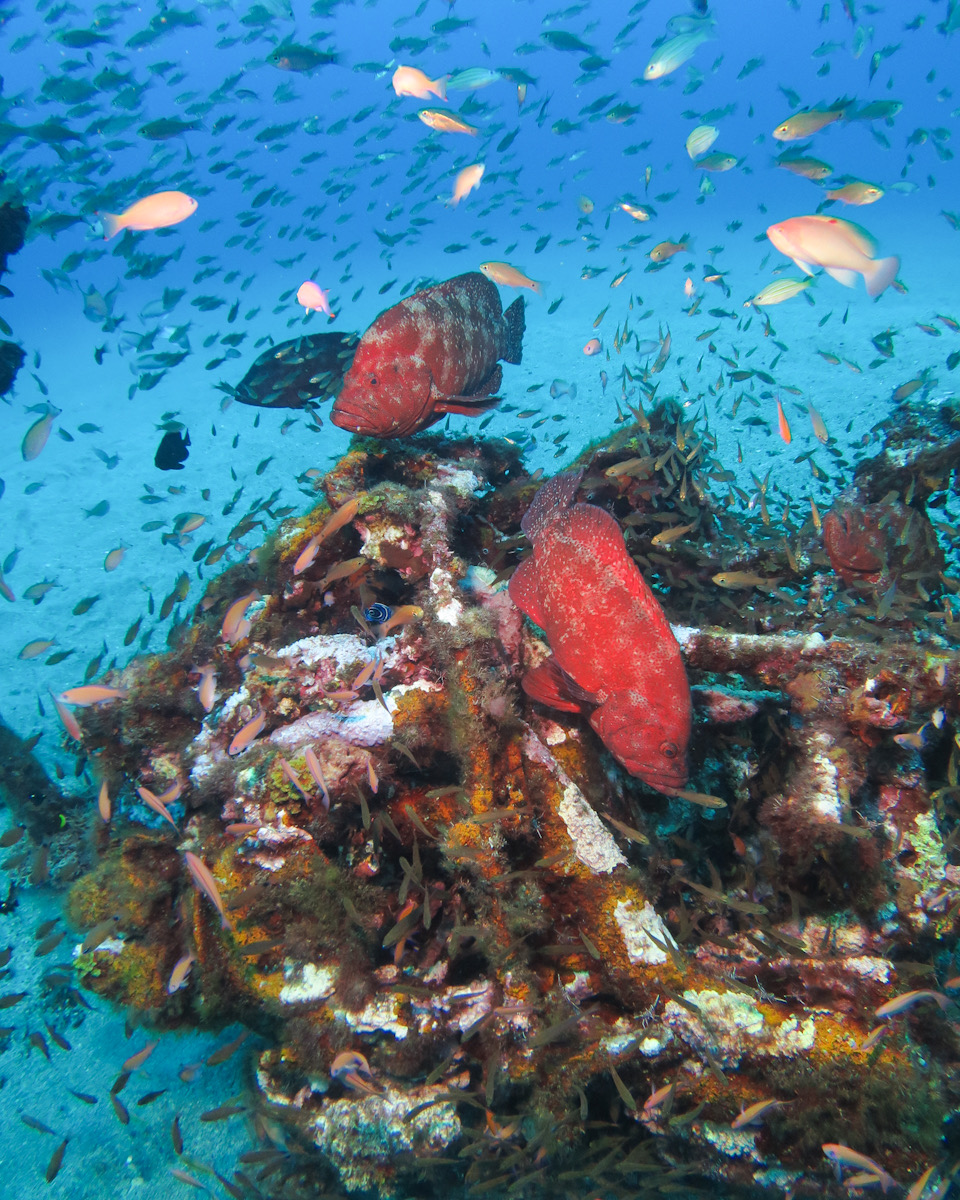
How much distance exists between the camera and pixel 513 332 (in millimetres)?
5805

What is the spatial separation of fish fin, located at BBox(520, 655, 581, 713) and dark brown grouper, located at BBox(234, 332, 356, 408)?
15.7ft

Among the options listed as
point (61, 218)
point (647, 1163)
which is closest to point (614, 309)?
point (61, 218)

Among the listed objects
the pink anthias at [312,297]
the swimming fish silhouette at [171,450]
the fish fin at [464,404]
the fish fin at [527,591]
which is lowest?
the fish fin at [527,591]

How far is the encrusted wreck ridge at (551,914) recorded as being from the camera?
2648 mm

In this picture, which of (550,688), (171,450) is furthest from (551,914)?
(171,450)

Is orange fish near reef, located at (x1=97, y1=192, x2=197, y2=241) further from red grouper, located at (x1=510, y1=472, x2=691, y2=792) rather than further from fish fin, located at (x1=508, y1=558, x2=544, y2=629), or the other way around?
red grouper, located at (x1=510, y1=472, x2=691, y2=792)

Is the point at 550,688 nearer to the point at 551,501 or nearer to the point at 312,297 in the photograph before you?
the point at 551,501

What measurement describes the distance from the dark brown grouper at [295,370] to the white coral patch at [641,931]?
593 centimetres

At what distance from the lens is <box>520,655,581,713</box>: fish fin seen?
10.2 ft

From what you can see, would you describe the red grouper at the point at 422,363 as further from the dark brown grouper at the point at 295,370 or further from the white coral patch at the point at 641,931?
the white coral patch at the point at 641,931

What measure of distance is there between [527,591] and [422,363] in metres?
2.40

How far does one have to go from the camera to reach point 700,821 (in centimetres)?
358

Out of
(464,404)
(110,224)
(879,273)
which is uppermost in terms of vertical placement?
(110,224)

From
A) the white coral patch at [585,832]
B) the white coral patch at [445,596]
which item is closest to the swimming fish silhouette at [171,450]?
the white coral patch at [445,596]
